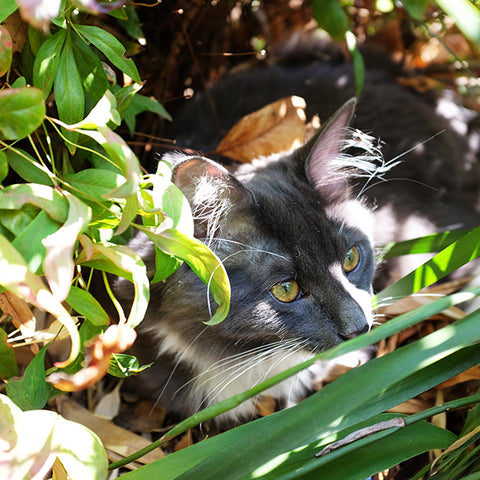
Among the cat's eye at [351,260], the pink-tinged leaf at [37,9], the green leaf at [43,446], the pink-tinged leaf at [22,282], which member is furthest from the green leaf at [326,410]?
the pink-tinged leaf at [37,9]

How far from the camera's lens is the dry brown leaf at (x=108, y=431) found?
1.67 m

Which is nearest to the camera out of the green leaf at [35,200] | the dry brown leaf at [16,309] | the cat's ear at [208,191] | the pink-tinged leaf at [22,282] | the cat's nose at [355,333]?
the pink-tinged leaf at [22,282]

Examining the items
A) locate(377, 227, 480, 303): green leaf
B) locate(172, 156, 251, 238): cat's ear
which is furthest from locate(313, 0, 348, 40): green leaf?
locate(377, 227, 480, 303): green leaf

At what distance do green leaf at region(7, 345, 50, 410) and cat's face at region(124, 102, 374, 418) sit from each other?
45 centimetres

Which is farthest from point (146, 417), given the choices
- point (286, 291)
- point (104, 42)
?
point (104, 42)

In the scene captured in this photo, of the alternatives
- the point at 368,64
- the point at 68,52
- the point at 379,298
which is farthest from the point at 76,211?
the point at 368,64

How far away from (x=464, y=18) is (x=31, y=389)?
1088 mm

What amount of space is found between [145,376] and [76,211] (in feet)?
3.22

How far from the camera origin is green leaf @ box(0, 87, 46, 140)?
947mm

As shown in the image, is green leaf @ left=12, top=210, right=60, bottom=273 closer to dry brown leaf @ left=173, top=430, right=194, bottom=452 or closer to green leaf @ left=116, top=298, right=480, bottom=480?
green leaf @ left=116, top=298, right=480, bottom=480

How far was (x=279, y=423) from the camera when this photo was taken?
990mm

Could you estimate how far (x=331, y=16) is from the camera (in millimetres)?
1621

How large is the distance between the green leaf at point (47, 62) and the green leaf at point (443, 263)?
974 millimetres

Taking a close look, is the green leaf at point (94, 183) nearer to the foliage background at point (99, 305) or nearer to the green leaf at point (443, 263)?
the foliage background at point (99, 305)
